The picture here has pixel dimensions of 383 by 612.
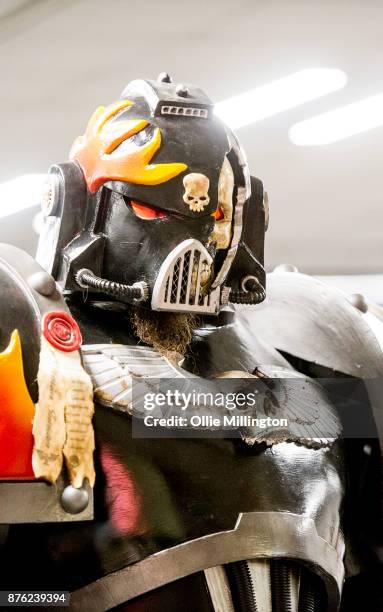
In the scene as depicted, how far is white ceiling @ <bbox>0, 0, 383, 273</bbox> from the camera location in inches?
71.4

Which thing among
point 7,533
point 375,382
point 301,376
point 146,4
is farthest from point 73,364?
point 146,4

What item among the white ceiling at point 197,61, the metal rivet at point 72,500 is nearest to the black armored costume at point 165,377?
the metal rivet at point 72,500

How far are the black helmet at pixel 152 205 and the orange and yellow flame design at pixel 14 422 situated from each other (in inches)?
7.5

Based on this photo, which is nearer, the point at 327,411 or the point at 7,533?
the point at 7,533

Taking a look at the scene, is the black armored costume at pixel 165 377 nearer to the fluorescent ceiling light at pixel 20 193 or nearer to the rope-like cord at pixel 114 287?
the rope-like cord at pixel 114 287

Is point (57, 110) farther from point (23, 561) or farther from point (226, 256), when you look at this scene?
point (23, 561)

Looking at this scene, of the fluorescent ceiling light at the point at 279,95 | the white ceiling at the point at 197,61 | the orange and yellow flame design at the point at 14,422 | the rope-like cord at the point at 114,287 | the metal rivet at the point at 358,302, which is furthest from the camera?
the fluorescent ceiling light at the point at 279,95

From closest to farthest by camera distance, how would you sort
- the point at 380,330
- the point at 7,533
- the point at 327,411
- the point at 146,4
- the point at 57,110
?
the point at 7,533
the point at 327,411
the point at 380,330
the point at 146,4
the point at 57,110

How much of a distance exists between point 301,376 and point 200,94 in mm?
373

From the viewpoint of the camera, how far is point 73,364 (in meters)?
1.12

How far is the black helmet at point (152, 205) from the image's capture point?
1234 millimetres

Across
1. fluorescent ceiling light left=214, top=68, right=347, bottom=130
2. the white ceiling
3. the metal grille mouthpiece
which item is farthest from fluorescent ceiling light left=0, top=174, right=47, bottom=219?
the metal grille mouthpiece

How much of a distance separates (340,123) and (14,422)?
1.30 meters

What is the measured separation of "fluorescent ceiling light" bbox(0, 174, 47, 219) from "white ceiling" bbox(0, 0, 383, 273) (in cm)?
2
